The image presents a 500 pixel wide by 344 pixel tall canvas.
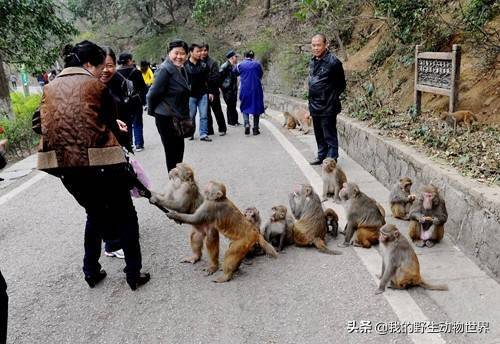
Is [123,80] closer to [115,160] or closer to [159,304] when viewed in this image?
[115,160]

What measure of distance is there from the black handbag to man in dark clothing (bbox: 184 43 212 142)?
3.54m

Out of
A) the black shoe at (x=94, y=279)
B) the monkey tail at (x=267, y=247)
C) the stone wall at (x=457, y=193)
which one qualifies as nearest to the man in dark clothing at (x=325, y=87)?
the stone wall at (x=457, y=193)

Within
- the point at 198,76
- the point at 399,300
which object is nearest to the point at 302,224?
the point at 399,300

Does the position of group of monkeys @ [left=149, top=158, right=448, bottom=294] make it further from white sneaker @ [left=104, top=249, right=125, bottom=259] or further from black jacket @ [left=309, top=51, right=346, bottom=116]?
black jacket @ [left=309, top=51, right=346, bottom=116]

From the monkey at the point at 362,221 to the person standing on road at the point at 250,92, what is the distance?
682cm

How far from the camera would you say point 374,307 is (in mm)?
3740

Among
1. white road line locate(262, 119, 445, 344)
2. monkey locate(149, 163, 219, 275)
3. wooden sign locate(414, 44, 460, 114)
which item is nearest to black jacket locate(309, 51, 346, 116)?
wooden sign locate(414, 44, 460, 114)

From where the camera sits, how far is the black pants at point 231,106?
12729 mm

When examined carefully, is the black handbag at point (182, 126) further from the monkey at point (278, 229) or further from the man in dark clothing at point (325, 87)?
the man in dark clothing at point (325, 87)

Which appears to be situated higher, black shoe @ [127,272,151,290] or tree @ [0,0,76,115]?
tree @ [0,0,76,115]

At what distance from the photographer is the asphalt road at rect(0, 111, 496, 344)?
11.7ft

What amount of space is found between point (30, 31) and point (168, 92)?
28.8 feet

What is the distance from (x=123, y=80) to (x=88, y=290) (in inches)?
107

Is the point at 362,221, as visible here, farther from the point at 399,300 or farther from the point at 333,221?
the point at 399,300
